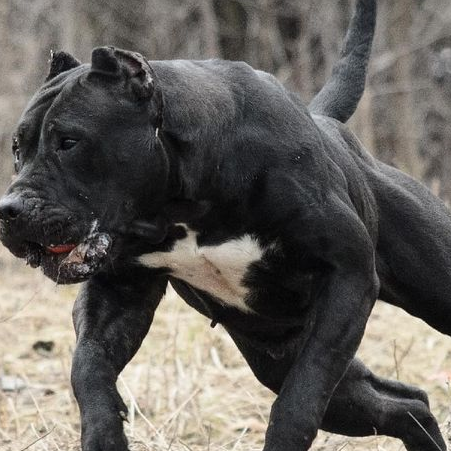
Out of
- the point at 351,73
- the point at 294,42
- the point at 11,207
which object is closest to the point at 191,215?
the point at 11,207

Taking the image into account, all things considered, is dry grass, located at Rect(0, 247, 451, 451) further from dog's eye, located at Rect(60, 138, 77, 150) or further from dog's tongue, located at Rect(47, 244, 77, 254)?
dog's eye, located at Rect(60, 138, 77, 150)

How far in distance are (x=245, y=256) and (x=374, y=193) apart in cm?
81

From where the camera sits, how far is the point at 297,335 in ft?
15.4

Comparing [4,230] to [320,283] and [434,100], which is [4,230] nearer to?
[320,283]

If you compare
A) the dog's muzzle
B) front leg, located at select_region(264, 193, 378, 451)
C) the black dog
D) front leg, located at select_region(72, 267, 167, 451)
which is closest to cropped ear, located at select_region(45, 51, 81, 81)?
the black dog

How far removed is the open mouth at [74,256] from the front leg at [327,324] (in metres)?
0.65

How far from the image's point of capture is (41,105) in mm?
3844

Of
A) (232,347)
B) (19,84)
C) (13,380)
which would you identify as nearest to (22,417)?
(13,380)

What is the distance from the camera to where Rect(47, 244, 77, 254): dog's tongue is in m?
3.77

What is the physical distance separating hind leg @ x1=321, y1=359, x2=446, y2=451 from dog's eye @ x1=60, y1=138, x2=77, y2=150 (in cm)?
193

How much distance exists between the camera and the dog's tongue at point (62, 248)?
3773 mm

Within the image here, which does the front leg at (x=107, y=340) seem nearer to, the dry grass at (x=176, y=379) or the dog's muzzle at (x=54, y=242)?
the dog's muzzle at (x=54, y=242)

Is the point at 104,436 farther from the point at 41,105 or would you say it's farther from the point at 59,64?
the point at 59,64

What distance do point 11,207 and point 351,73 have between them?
7.10ft
